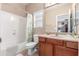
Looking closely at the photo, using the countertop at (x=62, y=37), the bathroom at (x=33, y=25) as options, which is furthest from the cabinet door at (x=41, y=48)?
the countertop at (x=62, y=37)

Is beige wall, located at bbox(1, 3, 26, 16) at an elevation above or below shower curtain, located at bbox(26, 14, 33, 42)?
above

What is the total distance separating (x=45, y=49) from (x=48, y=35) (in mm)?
185

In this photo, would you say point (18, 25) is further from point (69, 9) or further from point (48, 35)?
point (69, 9)

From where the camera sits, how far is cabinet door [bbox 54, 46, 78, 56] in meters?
1.42

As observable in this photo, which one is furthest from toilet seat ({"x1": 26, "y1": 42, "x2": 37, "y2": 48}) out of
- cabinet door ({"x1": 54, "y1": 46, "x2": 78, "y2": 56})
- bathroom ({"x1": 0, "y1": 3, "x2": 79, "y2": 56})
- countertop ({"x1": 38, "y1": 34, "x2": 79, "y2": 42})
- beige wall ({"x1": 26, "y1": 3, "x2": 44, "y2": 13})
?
beige wall ({"x1": 26, "y1": 3, "x2": 44, "y2": 13})

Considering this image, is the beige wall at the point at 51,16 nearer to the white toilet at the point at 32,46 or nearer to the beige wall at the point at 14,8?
the white toilet at the point at 32,46

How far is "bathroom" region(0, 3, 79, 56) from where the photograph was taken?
4.81 feet

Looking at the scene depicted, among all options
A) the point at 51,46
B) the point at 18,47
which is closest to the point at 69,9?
the point at 51,46

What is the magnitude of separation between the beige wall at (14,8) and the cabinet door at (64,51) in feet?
1.99

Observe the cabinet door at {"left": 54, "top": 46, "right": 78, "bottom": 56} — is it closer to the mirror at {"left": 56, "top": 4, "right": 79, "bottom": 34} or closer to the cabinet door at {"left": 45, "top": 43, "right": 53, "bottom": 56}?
the cabinet door at {"left": 45, "top": 43, "right": 53, "bottom": 56}

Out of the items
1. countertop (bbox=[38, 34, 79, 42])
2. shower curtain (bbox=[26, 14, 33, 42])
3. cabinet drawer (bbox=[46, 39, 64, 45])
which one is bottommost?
cabinet drawer (bbox=[46, 39, 64, 45])

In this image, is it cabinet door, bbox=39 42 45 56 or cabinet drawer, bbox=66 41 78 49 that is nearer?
cabinet drawer, bbox=66 41 78 49

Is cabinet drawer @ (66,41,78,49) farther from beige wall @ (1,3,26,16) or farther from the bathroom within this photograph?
beige wall @ (1,3,26,16)

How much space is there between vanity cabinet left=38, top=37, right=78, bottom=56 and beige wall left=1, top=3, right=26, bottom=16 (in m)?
0.41
